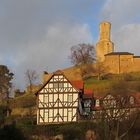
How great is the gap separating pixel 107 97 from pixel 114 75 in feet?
105

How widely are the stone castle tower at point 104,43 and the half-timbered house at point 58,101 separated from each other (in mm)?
41043

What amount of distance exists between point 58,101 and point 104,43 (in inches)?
1873

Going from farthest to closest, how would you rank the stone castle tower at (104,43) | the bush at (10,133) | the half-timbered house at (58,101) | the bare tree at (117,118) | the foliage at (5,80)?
the stone castle tower at (104,43) < the foliage at (5,80) < the half-timbered house at (58,101) < the bare tree at (117,118) < the bush at (10,133)

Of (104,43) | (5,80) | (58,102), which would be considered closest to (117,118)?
(58,102)

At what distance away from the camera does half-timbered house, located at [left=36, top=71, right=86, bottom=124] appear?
63125 mm

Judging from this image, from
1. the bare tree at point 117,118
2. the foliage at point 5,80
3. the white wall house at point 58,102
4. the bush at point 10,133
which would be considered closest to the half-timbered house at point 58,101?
the white wall house at point 58,102

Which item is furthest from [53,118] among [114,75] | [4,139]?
[114,75]

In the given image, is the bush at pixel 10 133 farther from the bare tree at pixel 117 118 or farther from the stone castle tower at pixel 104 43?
the stone castle tower at pixel 104 43

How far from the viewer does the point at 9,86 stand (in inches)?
3531

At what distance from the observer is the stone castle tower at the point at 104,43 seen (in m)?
108

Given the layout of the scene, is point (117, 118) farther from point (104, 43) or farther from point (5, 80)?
point (104, 43)

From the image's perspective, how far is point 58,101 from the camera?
6419 cm

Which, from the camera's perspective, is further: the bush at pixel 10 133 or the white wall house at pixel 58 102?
the white wall house at pixel 58 102

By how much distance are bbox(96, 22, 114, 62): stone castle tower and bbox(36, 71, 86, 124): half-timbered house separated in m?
41.0
